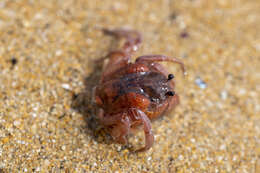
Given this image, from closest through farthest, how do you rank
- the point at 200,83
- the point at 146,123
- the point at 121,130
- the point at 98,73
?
the point at 146,123, the point at 121,130, the point at 98,73, the point at 200,83

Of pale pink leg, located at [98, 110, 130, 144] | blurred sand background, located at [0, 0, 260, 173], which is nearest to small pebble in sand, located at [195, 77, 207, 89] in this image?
blurred sand background, located at [0, 0, 260, 173]

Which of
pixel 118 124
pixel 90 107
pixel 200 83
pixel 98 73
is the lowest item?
pixel 90 107

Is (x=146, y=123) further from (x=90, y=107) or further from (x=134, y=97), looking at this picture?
(x=90, y=107)

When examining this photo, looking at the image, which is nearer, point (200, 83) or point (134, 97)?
point (134, 97)

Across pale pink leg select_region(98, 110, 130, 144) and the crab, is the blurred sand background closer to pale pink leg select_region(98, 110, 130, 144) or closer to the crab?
pale pink leg select_region(98, 110, 130, 144)

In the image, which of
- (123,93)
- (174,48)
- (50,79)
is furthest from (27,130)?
(174,48)

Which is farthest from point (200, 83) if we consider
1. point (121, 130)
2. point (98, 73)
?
point (121, 130)

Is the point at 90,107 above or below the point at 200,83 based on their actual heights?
below
